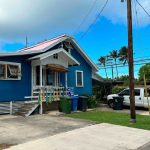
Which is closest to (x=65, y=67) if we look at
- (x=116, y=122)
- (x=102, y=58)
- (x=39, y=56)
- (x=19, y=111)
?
(x=39, y=56)

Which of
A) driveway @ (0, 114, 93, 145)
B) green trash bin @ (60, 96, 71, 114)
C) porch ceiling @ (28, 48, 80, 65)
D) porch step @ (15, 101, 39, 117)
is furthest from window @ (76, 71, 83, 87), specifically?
driveway @ (0, 114, 93, 145)

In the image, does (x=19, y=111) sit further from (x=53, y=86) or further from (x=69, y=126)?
(x=69, y=126)

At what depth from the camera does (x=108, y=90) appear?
31422 mm

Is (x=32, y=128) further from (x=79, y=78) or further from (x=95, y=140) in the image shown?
(x=79, y=78)

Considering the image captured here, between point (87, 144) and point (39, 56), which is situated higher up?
point (39, 56)

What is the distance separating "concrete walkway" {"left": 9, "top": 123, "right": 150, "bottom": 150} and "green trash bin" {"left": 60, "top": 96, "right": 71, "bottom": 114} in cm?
565

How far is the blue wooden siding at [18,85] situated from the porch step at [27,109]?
1094 millimetres

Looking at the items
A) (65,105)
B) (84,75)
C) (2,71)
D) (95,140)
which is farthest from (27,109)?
(84,75)

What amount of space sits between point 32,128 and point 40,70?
24.3 feet

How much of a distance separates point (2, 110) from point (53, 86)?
4634 mm

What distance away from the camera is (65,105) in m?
19.5

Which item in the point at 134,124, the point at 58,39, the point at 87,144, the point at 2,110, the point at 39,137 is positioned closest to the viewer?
the point at 87,144

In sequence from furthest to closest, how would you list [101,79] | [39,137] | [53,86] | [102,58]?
[102,58], [101,79], [53,86], [39,137]

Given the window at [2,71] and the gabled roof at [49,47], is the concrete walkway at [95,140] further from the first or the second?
the gabled roof at [49,47]
